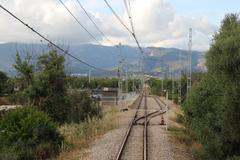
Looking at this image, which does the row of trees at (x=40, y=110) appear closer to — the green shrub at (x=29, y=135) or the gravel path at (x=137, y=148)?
the green shrub at (x=29, y=135)

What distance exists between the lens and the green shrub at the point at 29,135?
2766 cm

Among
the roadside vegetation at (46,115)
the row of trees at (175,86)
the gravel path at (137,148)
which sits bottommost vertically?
the gravel path at (137,148)

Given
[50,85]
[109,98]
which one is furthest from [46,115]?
[109,98]

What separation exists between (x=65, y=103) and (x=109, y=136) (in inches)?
455

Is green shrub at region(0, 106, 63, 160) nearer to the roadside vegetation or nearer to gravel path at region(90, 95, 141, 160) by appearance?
the roadside vegetation

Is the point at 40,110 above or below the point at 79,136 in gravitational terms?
above

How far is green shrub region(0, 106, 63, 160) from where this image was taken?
90.7 feet

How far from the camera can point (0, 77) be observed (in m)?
99.6

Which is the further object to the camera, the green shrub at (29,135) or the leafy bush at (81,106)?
the leafy bush at (81,106)

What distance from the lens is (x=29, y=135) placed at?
2891cm

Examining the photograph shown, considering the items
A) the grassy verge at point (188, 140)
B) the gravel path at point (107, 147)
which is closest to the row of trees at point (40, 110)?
the gravel path at point (107, 147)

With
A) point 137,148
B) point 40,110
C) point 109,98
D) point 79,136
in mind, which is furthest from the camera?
point 109,98

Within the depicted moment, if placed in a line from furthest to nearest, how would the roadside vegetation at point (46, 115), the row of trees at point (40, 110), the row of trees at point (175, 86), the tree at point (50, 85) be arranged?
the row of trees at point (175, 86)
the tree at point (50, 85)
the roadside vegetation at point (46, 115)
the row of trees at point (40, 110)

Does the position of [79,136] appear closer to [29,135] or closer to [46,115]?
[46,115]
